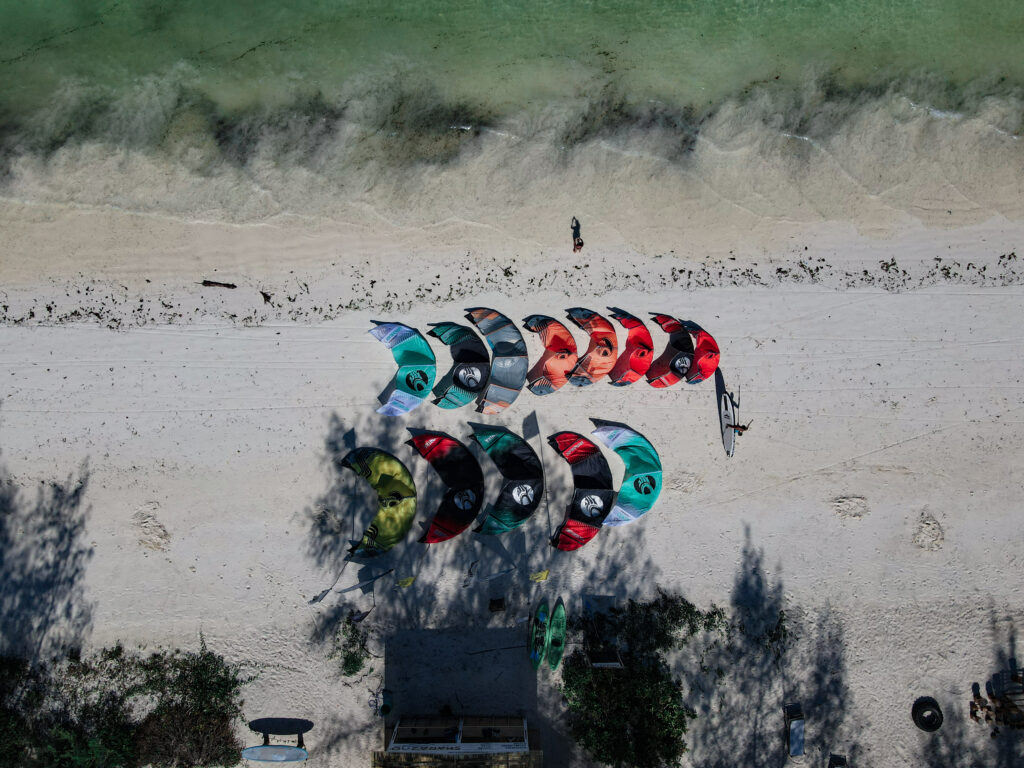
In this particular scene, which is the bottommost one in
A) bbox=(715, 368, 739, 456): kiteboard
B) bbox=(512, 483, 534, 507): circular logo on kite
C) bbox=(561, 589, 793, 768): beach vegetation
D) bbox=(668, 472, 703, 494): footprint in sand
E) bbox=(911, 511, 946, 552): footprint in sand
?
bbox=(561, 589, 793, 768): beach vegetation

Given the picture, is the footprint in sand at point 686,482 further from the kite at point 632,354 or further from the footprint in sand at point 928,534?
the footprint in sand at point 928,534

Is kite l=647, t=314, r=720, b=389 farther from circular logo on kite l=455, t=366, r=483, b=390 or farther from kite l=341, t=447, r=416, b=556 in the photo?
kite l=341, t=447, r=416, b=556

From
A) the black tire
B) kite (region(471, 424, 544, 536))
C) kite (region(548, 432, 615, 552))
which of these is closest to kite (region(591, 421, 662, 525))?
kite (region(548, 432, 615, 552))

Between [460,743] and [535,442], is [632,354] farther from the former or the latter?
[460,743]

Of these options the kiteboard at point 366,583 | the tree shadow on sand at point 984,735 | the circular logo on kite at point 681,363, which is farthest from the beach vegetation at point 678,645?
the circular logo on kite at point 681,363

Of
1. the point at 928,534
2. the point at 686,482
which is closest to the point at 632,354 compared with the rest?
the point at 686,482

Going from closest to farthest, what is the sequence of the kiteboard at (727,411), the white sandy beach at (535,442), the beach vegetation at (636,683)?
1. the beach vegetation at (636,683)
2. the white sandy beach at (535,442)
3. the kiteboard at (727,411)
